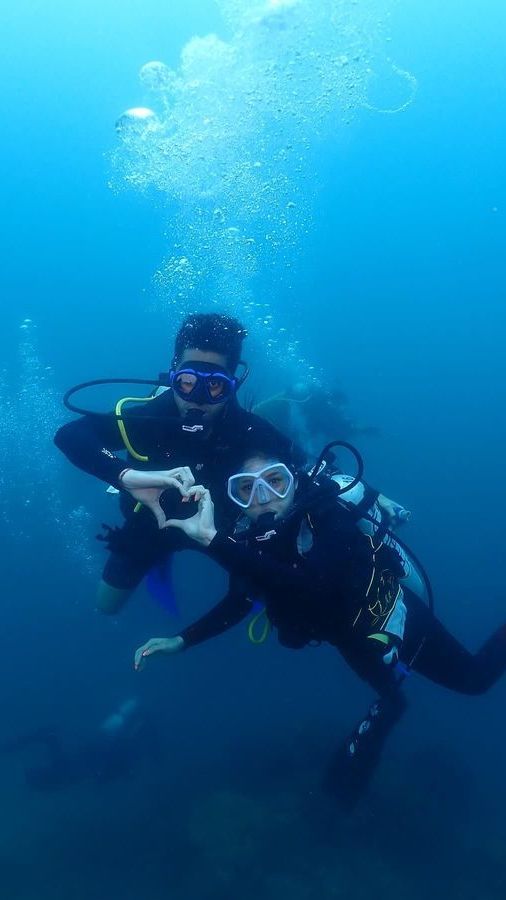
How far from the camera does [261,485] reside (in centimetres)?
414

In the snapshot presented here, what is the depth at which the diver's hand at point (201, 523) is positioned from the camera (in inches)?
129

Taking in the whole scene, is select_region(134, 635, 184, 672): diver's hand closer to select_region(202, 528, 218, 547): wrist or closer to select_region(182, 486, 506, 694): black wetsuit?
select_region(182, 486, 506, 694): black wetsuit

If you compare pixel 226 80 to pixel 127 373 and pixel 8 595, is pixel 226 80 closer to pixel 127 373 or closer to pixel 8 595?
pixel 8 595

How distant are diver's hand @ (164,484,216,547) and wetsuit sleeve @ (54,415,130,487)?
27.4 inches

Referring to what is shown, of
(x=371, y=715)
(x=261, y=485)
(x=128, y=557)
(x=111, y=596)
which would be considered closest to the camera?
(x=261, y=485)

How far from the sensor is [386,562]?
4516mm

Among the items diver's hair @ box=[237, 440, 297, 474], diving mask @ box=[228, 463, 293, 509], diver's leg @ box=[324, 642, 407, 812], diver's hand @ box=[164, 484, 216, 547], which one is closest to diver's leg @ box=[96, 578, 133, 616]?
diver's leg @ box=[324, 642, 407, 812]

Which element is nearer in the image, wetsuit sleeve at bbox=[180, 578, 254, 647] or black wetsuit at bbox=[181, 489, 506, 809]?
black wetsuit at bbox=[181, 489, 506, 809]

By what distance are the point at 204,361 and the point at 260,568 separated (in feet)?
6.31

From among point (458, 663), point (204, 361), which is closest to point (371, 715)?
point (458, 663)

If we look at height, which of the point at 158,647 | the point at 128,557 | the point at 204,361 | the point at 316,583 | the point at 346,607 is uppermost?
the point at 204,361

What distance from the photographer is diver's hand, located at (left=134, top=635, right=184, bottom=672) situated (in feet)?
15.0

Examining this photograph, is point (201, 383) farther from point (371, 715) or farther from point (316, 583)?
point (371, 715)

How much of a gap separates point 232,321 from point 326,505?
6.34 ft
